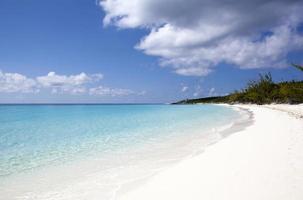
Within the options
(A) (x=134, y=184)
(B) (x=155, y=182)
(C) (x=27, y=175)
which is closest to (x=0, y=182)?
(C) (x=27, y=175)

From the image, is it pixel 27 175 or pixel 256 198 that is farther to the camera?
pixel 27 175

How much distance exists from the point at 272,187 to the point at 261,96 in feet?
228

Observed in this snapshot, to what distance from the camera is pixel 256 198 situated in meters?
4.31

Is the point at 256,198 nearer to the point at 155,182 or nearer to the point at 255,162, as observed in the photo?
the point at 155,182

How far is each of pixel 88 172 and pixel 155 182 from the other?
2.31m

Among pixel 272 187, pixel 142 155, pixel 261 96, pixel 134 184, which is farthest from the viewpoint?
pixel 261 96

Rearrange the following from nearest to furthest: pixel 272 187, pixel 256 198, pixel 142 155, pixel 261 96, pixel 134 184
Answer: pixel 256 198, pixel 272 187, pixel 134 184, pixel 142 155, pixel 261 96

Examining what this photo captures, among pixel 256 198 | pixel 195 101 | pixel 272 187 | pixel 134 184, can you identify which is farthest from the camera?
pixel 195 101

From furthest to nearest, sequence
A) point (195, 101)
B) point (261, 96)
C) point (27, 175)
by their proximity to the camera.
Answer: point (195, 101) < point (261, 96) < point (27, 175)

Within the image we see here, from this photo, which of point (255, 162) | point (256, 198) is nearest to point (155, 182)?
point (256, 198)

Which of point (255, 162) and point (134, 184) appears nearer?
point (134, 184)

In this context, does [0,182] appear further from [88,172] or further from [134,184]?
[134,184]

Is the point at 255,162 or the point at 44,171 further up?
the point at 255,162

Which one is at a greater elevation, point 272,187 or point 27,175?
point 272,187
